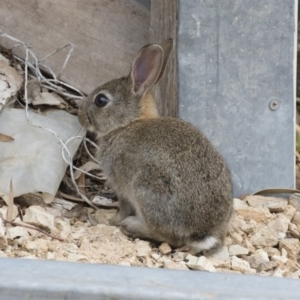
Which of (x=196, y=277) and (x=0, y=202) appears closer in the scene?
(x=196, y=277)

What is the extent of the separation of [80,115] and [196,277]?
8.90 feet

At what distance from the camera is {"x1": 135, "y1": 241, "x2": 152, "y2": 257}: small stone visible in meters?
4.50

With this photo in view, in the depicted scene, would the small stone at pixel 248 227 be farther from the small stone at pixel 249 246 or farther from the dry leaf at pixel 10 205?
the dry leaf at pixel 10 205

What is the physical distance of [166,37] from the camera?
18.3 ft

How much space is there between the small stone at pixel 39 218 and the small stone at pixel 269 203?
1418 millimetres

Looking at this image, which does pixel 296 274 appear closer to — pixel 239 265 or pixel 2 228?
pixel 239 265

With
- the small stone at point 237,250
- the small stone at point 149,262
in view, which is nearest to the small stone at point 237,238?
the small stone at point 237,250

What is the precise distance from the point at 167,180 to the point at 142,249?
Result: 420 mm

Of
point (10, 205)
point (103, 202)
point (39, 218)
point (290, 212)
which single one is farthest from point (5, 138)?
point (290, 212)

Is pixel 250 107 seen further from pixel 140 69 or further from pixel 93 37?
pixel 93 37

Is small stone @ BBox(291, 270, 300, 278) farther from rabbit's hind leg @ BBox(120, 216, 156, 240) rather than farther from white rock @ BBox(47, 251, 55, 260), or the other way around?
white rock @ BBox(47, 251, 55, 260)

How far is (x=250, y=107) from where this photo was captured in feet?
18.0

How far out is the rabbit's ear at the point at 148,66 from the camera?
16.6 ft

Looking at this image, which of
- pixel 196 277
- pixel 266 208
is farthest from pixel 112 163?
pixel 196 277
